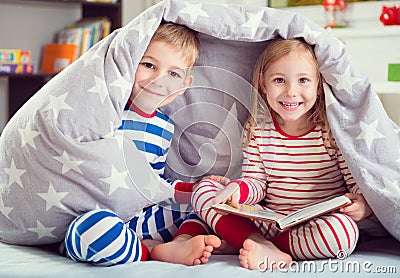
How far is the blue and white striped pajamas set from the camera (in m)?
1.15

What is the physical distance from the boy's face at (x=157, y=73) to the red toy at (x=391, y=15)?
67.7 inches

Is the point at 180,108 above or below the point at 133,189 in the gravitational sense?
above

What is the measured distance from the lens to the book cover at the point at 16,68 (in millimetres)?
3131

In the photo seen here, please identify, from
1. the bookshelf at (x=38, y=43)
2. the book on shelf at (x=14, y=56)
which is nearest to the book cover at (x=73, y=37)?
the bookshelf at (x=38, y=43)

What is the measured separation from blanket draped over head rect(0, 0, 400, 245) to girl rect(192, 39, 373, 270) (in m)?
0.03

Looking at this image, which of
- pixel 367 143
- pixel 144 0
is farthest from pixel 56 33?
pixel 367 143

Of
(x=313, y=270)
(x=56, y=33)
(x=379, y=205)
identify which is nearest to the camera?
(x=313, y=270)

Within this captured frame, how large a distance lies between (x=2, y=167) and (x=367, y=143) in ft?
2.40

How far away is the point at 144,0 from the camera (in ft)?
12.1

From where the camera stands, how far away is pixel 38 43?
354cm

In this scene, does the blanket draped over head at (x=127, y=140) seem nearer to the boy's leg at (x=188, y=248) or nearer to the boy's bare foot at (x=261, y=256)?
the boy's leg at (x=188, y=248)

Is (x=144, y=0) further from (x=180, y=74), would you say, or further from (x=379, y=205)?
(x=379, y=205)

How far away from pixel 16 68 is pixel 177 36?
202cm

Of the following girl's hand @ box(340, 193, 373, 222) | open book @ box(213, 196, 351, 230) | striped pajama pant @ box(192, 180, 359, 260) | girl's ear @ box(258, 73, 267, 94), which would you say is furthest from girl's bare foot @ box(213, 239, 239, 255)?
girl's ear @ box(258, 73, 267, 94)
